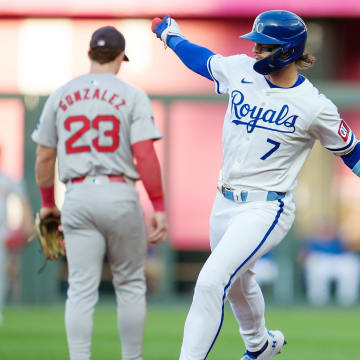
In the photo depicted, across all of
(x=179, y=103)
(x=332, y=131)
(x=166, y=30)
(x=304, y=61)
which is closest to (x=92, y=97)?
(x=166, y=30)

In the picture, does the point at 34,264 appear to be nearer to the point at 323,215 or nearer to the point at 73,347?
the point at 323,215

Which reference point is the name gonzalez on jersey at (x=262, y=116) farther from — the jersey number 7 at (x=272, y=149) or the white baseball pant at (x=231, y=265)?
the white baseball pant at (x=231, y=265)

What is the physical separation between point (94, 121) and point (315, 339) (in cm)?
460

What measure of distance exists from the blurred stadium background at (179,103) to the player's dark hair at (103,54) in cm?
876

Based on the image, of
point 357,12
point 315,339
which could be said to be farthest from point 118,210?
point 357,12

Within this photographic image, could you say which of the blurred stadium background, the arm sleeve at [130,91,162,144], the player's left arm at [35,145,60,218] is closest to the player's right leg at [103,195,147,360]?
the arm sleeve at [130,91,162,144]

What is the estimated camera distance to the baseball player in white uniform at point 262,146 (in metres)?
5.77

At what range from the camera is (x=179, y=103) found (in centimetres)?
1573

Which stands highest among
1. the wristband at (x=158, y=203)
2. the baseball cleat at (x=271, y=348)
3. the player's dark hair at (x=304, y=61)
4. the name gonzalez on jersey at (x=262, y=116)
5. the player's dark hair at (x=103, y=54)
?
the player's dark hair at (x=304, y=61)

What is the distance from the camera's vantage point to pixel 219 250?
19.0 ft

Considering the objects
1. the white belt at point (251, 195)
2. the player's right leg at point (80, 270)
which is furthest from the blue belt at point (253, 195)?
the player's right leg at point (80, 270)

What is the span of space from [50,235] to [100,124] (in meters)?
1.00

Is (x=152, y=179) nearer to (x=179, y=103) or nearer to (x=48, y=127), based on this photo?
(x=48, y=127)

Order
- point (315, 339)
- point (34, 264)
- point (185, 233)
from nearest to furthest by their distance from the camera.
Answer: point (315, 339), point (34, 264), point (185, 233)
